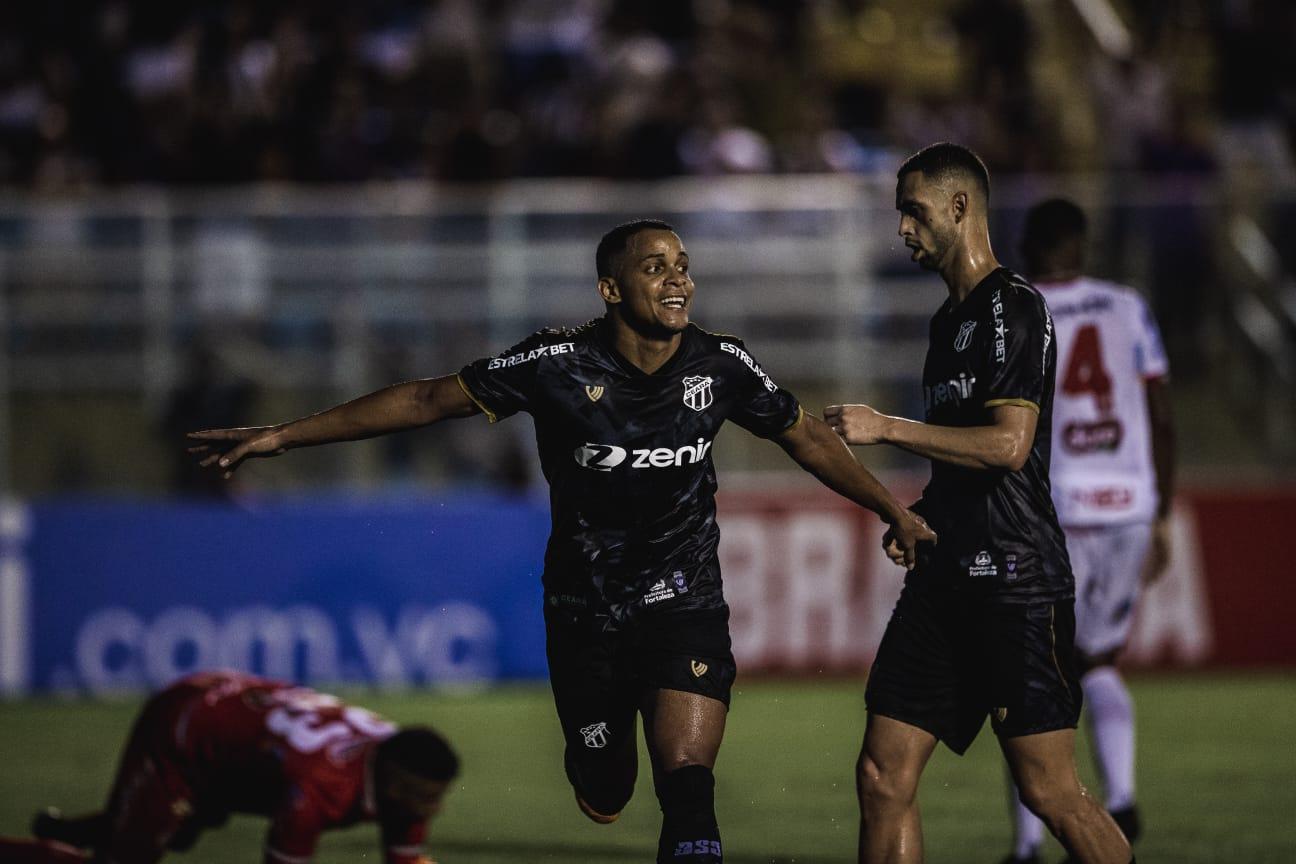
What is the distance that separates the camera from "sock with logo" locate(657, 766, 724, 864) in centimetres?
618

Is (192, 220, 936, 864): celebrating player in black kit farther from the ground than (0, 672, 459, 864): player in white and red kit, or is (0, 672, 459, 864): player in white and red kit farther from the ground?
(192, 220, 936, 864): celebrating player in black kit

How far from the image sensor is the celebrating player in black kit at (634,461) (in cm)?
653

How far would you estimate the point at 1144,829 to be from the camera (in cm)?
913

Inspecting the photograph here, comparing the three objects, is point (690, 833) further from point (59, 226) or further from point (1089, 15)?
point (1089, 15)

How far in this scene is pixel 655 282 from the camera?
6.47 meters

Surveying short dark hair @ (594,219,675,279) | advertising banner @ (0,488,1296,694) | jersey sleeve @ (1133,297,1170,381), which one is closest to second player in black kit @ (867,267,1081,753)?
short dark hair @ (594,219,675,279)

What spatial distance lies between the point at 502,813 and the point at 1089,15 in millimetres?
13109

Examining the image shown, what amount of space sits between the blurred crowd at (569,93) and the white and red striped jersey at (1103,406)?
8.43 metres

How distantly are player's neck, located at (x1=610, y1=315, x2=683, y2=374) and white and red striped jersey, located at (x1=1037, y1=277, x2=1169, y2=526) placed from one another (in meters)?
2.61

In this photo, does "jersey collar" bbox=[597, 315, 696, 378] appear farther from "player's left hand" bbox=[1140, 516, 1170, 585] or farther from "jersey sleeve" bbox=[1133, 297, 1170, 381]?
"player's left hand" bbox=[1140, 516, 1170, 585]

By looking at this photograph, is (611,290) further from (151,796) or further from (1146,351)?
(1146,351)

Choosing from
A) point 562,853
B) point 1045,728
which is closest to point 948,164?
point 1045,728

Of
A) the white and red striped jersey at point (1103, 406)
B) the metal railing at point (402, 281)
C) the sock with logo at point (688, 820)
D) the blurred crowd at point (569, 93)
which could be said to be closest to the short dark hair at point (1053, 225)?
the white and red striped jersey at point (1103, 406)

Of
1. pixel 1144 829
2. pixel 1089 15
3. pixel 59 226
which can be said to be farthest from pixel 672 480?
pixel 1089 15
